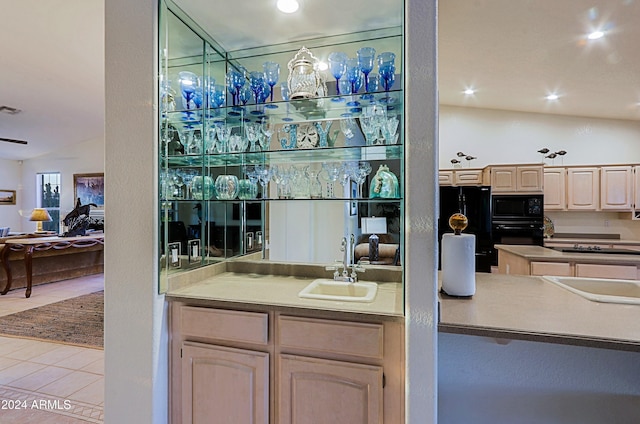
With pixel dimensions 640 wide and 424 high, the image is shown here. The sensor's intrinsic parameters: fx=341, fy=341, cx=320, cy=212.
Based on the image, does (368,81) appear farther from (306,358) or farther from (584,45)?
(584,45)

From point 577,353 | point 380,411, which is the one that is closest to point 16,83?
point 380,411

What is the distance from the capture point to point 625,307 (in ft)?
5.43

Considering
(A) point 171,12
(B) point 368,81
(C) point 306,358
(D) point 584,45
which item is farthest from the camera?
(D) point 584,45

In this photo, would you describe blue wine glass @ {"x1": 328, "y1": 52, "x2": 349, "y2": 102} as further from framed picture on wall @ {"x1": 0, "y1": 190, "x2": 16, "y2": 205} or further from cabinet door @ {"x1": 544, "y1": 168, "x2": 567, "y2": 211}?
framed picture on wall @ {"x1": 0, "y1": 190, "x2": 16, "y2": 205}

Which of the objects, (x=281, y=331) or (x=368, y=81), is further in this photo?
(x=368, y=81)

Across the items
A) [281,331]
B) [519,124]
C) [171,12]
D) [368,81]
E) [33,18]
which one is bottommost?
[281,331]

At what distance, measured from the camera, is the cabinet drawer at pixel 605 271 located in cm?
315

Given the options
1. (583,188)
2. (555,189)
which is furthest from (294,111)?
(583,188)

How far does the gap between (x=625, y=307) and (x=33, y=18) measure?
531 centimetres

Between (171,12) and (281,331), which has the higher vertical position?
(171,12)

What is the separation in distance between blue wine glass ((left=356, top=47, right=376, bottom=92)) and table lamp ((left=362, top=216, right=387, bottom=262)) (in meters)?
0.79

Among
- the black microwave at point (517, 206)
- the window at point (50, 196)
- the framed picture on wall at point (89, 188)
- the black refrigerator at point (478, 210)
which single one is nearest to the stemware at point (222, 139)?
the black refrigerator at point (478, 210)

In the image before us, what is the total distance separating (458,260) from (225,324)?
3.98 feet

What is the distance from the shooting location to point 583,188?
566 cm
